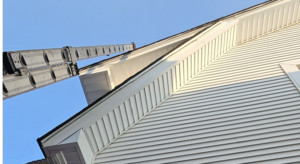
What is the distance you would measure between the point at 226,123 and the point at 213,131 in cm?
33

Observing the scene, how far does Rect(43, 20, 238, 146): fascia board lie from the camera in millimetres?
3654

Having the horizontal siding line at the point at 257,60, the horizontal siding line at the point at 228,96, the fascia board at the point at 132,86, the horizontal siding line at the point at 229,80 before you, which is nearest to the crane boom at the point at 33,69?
the fascia board at the point at 132,86

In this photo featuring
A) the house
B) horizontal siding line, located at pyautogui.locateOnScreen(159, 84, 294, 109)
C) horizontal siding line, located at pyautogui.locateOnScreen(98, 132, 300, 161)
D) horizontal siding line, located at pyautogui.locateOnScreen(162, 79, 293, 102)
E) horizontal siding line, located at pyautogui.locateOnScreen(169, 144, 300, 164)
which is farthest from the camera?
horizontal siding line, located at pyautogui.locateOnScreen(162, 79, 293, 102)

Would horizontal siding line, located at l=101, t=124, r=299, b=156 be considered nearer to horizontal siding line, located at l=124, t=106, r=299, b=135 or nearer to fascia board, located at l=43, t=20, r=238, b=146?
horizontal siding line, located at l=124, t=106, r=299, b=135

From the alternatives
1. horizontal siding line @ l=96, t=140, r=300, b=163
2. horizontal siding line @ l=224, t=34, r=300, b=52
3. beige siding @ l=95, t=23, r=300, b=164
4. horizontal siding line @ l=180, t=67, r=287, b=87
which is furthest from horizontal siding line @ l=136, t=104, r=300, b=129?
horizontal siding line @ l=224, t=34, r=300, b=52

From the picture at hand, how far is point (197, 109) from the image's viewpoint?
4.51 metres

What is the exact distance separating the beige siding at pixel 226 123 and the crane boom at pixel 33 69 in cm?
193

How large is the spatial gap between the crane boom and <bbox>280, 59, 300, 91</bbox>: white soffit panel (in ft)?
15.6

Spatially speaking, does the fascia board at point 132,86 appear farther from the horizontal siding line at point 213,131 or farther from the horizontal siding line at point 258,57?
the horizontal siding line at point 258,57

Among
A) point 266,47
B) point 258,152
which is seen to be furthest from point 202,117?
point 266,47

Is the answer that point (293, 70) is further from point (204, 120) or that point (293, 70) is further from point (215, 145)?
point (215, 145)

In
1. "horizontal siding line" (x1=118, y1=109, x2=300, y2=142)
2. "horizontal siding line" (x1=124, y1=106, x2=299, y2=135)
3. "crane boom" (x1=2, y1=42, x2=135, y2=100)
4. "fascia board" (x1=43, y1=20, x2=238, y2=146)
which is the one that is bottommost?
"horizontal siding line" (x1=118, y1=109, x2=300, y2=142)

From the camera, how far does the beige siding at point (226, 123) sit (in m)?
3.32

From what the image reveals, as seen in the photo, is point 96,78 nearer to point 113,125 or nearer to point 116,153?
point 113,125
